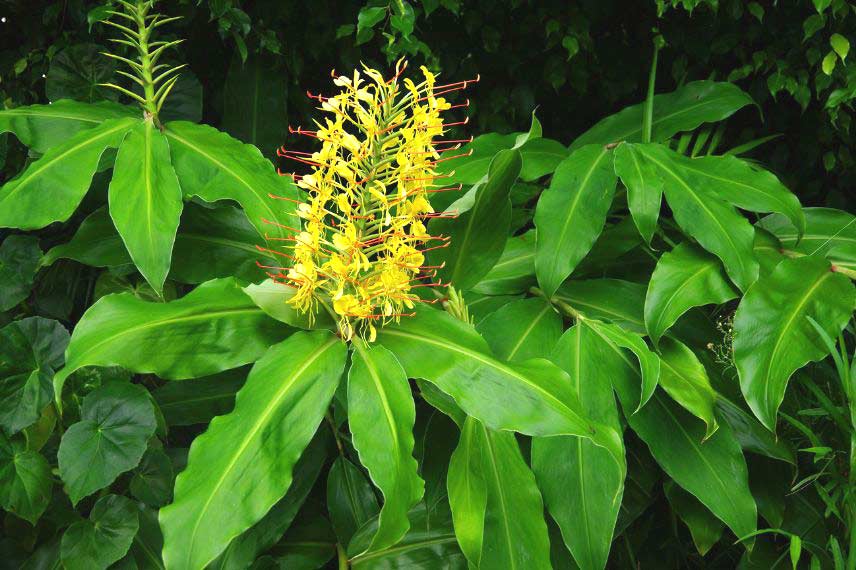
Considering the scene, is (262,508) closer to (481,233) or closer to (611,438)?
(611,438)

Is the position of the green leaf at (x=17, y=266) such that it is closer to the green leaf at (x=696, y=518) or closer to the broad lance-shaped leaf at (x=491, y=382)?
the broad lance-shaped leaf at (x=491, y=382)

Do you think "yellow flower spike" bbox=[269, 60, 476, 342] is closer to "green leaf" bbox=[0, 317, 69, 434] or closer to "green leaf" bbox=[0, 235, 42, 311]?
"green leaf" bbox=[0, 317, 69, 434]

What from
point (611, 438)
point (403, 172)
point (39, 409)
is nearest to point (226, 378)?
point (39, 409)

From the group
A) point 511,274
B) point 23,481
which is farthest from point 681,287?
point 23,481

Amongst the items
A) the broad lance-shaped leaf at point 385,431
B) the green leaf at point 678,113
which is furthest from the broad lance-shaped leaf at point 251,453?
the green leaf at point 678,113

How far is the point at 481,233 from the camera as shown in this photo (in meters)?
1.67

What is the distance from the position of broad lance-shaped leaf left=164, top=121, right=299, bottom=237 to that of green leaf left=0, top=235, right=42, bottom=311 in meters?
0.43

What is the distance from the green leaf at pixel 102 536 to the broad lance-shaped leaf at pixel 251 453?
38 cm

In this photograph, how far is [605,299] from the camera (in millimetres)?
1845

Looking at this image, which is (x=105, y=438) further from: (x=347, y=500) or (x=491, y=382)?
(x=491, y=382)

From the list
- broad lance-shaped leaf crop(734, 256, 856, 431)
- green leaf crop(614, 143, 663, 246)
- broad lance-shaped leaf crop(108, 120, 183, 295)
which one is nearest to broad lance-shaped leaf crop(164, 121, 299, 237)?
broad lance-shaped leaf crop(108, 120, 183, 295)

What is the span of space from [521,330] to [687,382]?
346 mm

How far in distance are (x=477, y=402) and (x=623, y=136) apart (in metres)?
1.16

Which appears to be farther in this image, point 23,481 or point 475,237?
point 475,237
